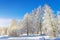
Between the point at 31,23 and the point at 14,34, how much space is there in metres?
3.35

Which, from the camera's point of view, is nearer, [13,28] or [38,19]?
[13,28]

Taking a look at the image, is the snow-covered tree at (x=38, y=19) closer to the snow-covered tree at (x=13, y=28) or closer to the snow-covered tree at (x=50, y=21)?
the snow-covered tree at (x=13, y=28)

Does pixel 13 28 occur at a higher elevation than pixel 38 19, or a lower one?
lower

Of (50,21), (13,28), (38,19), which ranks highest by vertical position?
(38,19)

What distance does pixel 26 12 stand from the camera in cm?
1678

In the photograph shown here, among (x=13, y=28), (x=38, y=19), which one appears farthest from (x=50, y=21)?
(x=38, y=19)

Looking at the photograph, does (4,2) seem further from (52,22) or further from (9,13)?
(52,22)

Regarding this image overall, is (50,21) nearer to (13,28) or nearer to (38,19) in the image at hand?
(13,28)

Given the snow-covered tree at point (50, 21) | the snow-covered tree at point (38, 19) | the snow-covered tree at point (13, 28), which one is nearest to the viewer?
the snow-covered tree at point (50, 21)

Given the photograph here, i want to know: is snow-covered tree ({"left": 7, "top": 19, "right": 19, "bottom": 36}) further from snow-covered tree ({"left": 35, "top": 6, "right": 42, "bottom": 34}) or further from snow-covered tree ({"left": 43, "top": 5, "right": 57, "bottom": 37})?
snow-covered tree ({"left": 43, "top": 5, "right": 57, "bottom": 37})

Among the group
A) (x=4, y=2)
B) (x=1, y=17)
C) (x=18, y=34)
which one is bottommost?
(x=18, y=34)

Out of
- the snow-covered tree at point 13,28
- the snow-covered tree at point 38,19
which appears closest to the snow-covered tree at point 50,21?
the snow-covered tree at point 13,28

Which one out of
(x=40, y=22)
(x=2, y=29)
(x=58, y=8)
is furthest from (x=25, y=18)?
(x=58, y=8)

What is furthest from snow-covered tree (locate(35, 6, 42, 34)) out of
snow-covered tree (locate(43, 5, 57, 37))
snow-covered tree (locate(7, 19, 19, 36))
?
snow-covered tree (locate(43, 5, 57, 37))
